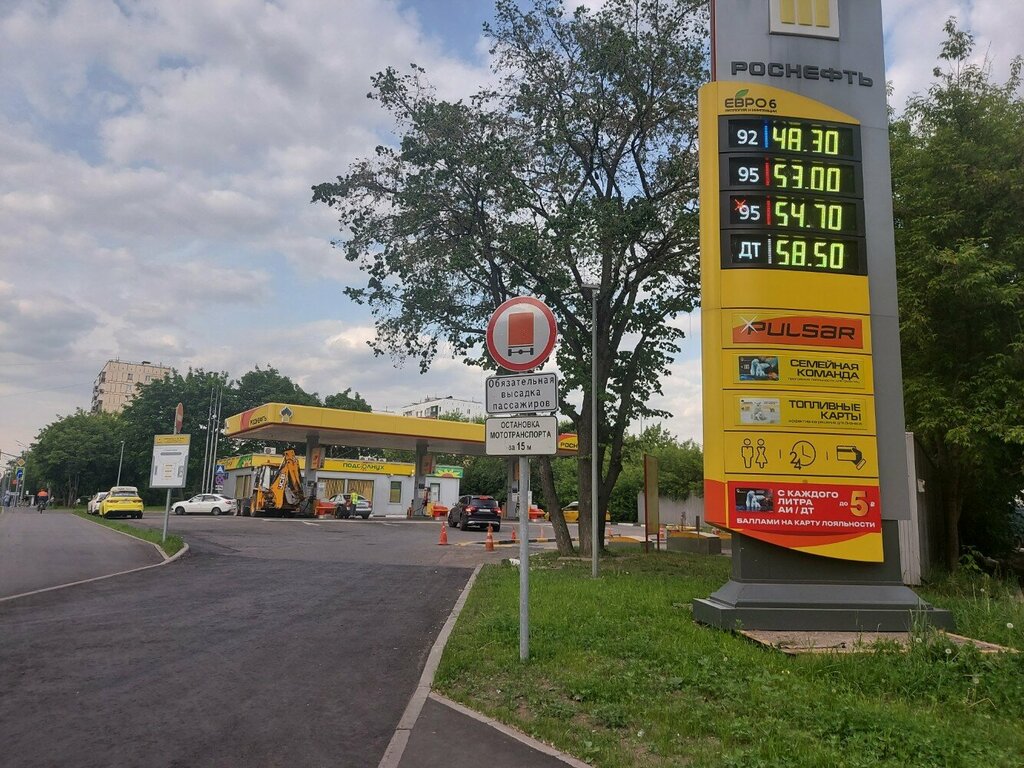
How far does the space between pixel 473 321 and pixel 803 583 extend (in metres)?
12.0

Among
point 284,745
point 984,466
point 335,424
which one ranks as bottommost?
point 284,745

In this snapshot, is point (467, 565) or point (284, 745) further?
point (467, 565)

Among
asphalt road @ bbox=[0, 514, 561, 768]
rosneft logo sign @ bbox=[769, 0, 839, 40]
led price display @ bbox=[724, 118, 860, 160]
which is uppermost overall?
rosneft logo sign @ bbox=[769, 0, 839, 40]

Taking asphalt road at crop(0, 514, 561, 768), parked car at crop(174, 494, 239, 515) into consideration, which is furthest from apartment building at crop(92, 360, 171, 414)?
asphalt road at crop(0, 514, 561, 768)

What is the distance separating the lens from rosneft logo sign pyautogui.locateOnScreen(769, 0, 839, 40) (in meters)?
9.23

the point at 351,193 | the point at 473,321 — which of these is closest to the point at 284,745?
the point at 473,321

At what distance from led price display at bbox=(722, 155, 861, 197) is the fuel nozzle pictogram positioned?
3043 millimetres

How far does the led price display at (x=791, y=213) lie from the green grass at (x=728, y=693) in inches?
181

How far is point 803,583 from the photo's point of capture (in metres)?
8.03

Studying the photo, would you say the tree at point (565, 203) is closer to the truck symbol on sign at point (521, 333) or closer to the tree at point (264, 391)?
the truck symbol on sign at point (521, 333)

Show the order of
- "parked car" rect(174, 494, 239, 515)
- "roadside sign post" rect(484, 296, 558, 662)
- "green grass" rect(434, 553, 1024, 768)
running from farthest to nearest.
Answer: "parked car" rect(174, 494, 239, 515)
"roadside sign post" rect(484, 296, 558, 662)
"green grass" rect(434, 553, 1024, 768)

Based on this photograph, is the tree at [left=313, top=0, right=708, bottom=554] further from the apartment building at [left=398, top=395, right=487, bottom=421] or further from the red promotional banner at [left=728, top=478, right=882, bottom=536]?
the apartment building at [left=398, top=395, right=487, bottom=421]

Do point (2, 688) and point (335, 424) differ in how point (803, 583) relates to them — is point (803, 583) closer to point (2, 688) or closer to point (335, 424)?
point (2, 688)

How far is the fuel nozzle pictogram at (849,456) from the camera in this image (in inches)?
325
